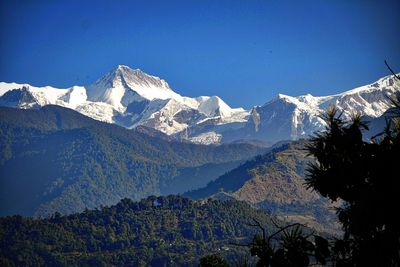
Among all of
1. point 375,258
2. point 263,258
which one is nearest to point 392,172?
point 375,258

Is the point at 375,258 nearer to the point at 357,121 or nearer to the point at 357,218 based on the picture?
the point at 357,218

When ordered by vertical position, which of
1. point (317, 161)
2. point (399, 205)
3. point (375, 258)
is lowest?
point (375, 258)

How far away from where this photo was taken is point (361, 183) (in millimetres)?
13773

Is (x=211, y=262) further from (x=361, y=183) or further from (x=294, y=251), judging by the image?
(x=361, y=183)

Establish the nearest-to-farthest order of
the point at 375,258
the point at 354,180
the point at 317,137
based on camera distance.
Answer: the point at 375,258 < the point at 354,180 < the point at 317,137

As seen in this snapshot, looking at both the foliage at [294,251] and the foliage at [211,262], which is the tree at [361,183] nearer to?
the foliage at [294,251]

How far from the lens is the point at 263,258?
1314 cm

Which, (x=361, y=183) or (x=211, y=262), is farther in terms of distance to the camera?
(x=211, y=262)

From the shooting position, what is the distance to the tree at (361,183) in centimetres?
1288

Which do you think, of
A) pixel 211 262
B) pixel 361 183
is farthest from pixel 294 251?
pixel 211 262

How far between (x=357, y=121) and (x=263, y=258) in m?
3.89

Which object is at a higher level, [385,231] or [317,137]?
[317,137]

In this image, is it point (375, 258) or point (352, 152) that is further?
point (352, 152)

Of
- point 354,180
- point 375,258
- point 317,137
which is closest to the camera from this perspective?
point 375,258
